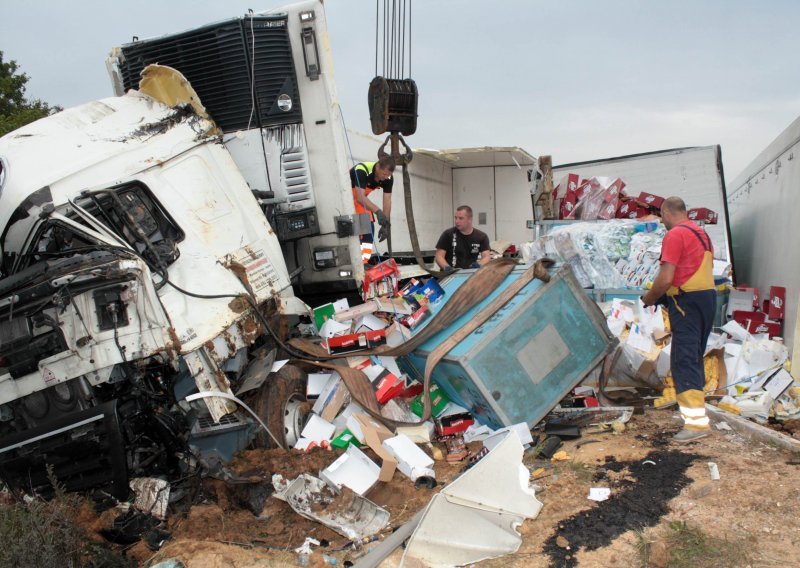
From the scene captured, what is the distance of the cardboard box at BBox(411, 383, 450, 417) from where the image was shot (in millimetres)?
4512

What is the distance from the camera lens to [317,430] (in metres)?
4.23

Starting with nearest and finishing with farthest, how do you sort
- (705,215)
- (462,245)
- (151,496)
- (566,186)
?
(151,496)
(462,245)
(705,215)
(566,186)

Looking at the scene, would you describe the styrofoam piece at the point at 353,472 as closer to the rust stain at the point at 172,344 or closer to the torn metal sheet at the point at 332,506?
the torn metal sheet at the point at 332,506

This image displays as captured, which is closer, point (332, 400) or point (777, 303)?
point (332, 400)

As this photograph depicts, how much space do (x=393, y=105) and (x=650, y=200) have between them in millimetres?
4430

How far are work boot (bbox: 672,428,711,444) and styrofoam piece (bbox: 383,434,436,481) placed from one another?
1559 mm

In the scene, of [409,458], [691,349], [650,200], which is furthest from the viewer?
[650,200]

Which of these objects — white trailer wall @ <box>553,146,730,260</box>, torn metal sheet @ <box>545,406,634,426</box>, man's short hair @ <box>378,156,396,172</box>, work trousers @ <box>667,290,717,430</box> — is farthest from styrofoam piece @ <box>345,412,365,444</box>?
white trailer wall @ <box>553,146,730,260</box>

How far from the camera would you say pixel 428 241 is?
10.9 m

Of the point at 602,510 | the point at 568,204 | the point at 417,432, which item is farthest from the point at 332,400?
the point at 568,204

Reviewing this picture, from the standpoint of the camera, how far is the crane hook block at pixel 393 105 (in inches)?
199

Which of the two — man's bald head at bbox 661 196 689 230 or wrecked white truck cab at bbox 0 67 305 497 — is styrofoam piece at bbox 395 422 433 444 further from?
man's bald head at bbox 661 196 689 230

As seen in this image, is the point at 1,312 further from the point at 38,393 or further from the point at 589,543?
the point at 589,543

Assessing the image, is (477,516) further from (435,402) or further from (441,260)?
(441,260)
